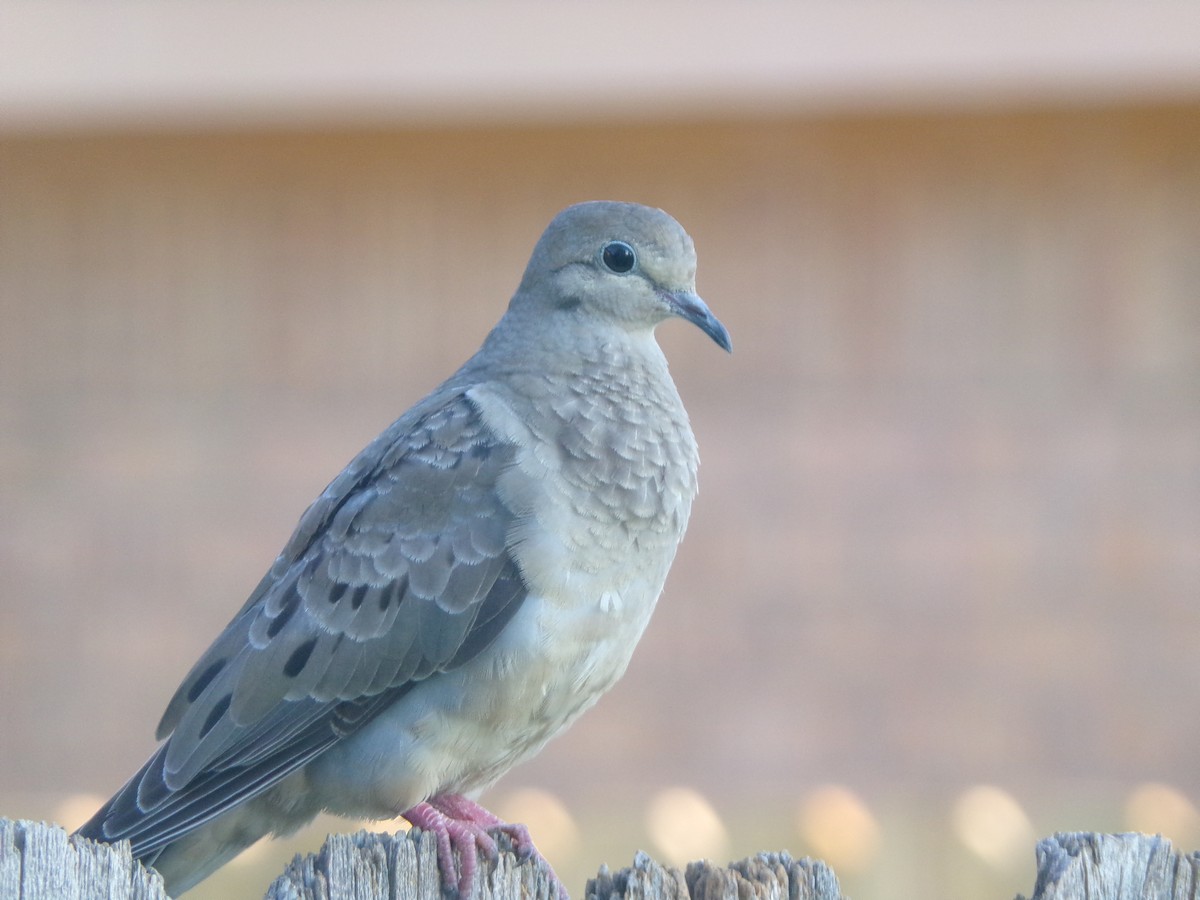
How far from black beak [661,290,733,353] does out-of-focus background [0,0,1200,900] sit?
117 inches

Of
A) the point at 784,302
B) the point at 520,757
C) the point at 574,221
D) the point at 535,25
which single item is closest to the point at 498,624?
the point at 520,757

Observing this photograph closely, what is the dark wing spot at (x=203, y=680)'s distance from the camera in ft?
11.5

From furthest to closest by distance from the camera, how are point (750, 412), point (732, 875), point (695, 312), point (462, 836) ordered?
point (750, 412), point (695, 312), point (462, 836), point (732, 875)

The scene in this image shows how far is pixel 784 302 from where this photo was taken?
6820 millimetres

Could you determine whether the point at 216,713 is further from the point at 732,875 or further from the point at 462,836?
the point at 732,875

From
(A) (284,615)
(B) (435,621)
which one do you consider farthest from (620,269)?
(A) (284,615)

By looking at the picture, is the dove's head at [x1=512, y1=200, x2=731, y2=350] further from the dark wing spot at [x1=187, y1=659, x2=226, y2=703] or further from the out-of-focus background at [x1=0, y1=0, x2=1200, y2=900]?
the out-of-focus background at [x1=0, y1=0, x2=1200, y2=900]

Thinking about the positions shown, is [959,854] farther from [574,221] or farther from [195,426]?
[195,426]

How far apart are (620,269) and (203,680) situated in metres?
1.31

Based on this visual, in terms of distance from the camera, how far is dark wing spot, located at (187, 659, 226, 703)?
3500 millimetres

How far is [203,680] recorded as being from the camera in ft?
Result: 11.6

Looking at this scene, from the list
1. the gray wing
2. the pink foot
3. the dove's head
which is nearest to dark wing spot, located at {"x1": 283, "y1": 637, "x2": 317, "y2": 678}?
the gray wing

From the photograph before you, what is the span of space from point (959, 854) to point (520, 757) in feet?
8.35

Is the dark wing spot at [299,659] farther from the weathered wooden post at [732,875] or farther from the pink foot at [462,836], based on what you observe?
the weathered wooden post at [732,875]
